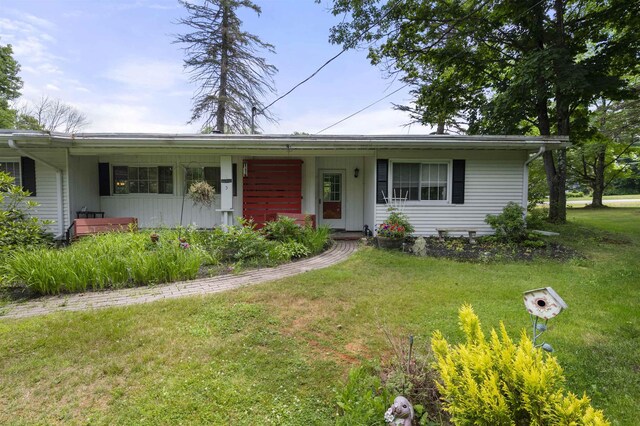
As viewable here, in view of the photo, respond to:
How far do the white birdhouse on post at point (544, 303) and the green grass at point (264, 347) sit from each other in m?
0.88

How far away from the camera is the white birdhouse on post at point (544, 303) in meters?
1.79

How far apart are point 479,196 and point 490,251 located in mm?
1959

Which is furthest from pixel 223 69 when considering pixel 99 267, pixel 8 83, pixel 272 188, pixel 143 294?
pixel 143 294

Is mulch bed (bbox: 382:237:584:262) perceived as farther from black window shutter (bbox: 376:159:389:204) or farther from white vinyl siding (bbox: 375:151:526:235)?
black window shutter (bbox: 376:159:389:204)

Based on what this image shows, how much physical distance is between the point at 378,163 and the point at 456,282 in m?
4.21

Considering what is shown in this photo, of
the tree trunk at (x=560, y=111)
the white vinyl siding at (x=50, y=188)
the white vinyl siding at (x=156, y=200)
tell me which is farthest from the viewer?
the white vinyl siding at (x=156, y=200)

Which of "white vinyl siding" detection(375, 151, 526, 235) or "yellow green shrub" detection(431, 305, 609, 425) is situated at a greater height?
"white vinyl siding" detection(375, 151, 526, 235)

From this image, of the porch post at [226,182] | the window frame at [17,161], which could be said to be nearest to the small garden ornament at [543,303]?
the porch post at [226,182]

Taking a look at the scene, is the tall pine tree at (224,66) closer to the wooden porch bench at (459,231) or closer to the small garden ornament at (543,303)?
the wooden porch bench at (459,231)

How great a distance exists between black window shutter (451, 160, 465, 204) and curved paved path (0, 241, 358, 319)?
4757 mm

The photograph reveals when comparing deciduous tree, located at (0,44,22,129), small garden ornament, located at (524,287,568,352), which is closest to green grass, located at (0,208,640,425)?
small garden ornament, located at (524,287,568,352)

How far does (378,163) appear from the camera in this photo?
821cm

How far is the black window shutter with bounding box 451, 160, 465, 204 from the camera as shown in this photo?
8281 millimetres

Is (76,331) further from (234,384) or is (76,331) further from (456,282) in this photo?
(456,282)
